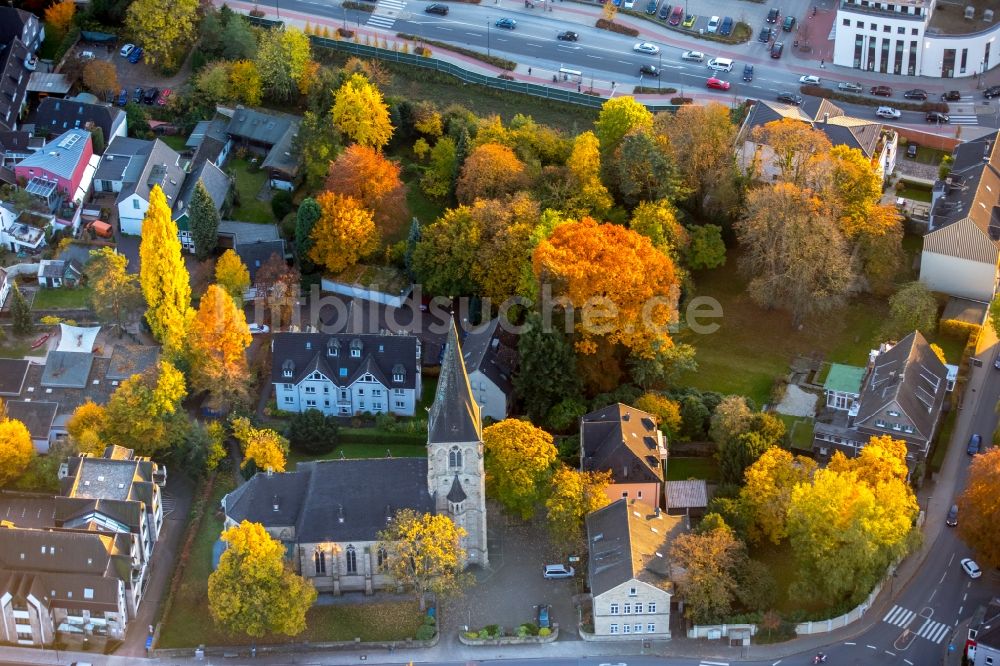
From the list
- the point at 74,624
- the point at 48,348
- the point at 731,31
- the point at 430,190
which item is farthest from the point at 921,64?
the point at 74,624

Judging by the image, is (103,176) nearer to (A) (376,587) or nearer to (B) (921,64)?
(A) (376,587)

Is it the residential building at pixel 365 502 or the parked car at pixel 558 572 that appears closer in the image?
the residential building at pixel 365 502

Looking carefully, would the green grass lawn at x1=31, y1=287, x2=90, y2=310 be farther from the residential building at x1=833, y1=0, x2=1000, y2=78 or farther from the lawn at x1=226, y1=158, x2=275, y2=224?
the residential building at x1=833, y1=0, x2=1000, y2=78

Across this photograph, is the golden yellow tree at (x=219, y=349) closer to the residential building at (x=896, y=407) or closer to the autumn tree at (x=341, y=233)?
the autumn tree at (x=341, y=233)

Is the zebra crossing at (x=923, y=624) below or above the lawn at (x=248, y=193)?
below

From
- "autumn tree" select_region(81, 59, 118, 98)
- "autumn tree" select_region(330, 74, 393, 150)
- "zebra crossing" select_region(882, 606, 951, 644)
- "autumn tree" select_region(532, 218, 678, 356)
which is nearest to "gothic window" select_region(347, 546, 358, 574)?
"autumn tree" select_region(532, 218, 678, 356)

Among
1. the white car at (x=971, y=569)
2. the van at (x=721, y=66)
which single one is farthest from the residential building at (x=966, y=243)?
the van at (x=721, y=66)
